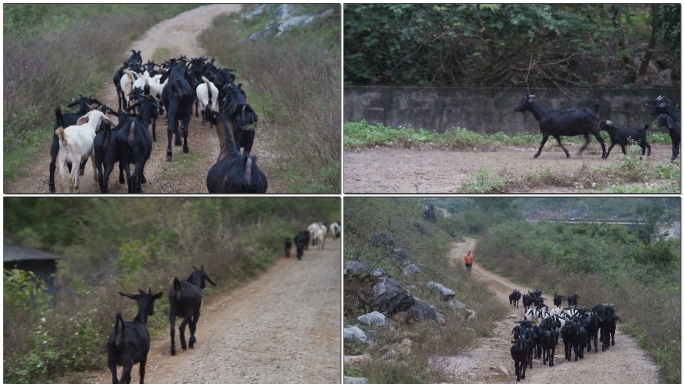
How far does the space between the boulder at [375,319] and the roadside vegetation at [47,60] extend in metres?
3.20

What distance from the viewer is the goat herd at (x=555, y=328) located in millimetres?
6484

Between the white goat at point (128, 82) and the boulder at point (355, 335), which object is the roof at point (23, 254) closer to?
the white goat at point (128, 82)

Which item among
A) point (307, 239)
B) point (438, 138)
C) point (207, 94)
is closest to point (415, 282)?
point (438, 138)

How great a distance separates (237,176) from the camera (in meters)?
6.39

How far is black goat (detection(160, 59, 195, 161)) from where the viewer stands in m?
7.52

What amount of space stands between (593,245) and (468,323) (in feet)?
4.39

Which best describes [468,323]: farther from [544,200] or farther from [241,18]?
[241,18]

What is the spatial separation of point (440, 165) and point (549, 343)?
1.98 meters

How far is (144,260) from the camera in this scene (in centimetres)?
1109

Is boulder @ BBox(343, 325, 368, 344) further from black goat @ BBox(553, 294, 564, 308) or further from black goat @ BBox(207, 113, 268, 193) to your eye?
black goat @ BBox(553, 294, 564, 308)

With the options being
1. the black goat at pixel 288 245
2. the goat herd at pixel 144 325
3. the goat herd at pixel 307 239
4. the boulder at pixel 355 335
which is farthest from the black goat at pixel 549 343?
the black goat at pixel 288 245

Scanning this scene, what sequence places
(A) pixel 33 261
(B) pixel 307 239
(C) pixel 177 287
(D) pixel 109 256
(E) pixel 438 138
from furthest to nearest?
(B) pixel 307 239
(A) pixel 33 261
(D) pixel 109 256
(E) pixel 438 138
(C) pixel 177 287

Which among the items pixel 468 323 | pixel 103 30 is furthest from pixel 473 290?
pixel 103 30

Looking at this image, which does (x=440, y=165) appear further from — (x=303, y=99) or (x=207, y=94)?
(x=207, y=94)
